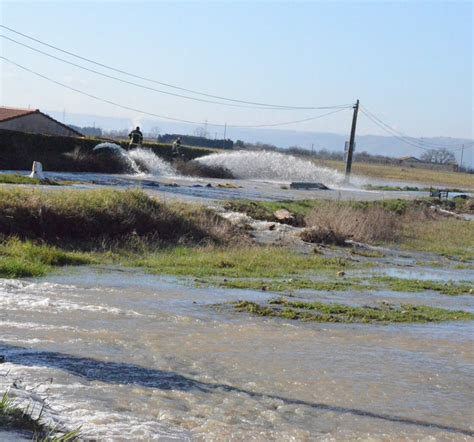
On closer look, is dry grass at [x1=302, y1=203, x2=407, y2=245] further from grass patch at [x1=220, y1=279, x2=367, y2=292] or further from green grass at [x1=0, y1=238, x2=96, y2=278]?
green grass at [x1=0, y1=238, x2=96, y2=278]

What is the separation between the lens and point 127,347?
11.8 metres

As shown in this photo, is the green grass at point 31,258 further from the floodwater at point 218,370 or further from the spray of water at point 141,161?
the spray of water at point 141,161

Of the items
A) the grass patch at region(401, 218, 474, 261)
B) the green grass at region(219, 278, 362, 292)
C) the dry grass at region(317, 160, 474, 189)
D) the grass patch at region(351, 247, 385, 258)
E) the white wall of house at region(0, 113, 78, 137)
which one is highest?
the white wall of house at region(0, 113, 78, 137)

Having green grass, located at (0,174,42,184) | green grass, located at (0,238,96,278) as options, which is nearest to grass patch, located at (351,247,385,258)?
green grass, located at (0,238,96,278)

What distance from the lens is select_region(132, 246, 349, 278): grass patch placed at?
19688 mm

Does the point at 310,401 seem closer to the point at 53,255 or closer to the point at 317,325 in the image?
the point at 317,325

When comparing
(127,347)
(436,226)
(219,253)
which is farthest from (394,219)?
(127,347)

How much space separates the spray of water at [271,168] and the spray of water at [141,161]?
6.93 metres

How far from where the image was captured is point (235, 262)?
2106 cm

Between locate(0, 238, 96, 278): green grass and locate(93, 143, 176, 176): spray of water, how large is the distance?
86.2 feet

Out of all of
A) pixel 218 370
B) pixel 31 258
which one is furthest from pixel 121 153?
pixel 218 370

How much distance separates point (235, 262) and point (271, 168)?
3965cm

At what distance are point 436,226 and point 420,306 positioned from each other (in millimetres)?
22476

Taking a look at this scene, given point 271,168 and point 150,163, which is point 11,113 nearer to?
point 150,163
